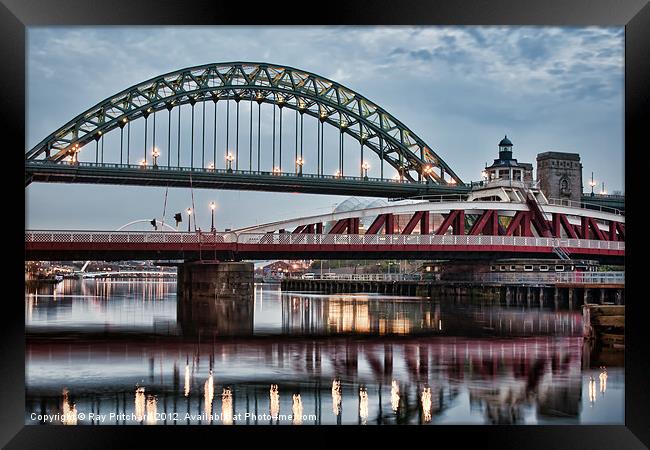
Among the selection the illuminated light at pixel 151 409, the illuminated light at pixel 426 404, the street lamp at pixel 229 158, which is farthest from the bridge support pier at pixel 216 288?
the street lamp at pixel 229 158

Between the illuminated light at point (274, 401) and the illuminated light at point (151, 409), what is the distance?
5.11 ft

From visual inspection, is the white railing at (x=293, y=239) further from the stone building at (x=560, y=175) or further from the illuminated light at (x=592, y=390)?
the stone building at (x=560, y=175)

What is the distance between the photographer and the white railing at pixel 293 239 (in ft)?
125

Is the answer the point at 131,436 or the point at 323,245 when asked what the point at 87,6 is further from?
the point at 323,245

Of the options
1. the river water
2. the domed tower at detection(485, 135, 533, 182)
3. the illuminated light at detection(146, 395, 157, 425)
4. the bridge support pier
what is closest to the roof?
the domed tower at detection(485, 135, 533, 182)

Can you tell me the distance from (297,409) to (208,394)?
5.37 ft

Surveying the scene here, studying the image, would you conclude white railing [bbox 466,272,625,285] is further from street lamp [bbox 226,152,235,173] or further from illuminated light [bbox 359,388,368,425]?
illuminated light [bbox 359,388,368,425]

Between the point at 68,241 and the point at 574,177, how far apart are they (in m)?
65.1

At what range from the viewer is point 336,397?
1290 centimetres

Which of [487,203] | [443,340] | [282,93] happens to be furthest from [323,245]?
[282,93]

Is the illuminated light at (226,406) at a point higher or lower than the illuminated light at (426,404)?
higher

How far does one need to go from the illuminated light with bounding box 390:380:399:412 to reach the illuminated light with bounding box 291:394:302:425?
51.6 inches

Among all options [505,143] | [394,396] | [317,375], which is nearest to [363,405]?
[394,396]

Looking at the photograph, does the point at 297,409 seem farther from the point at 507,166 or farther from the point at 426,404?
the point at 507,166
